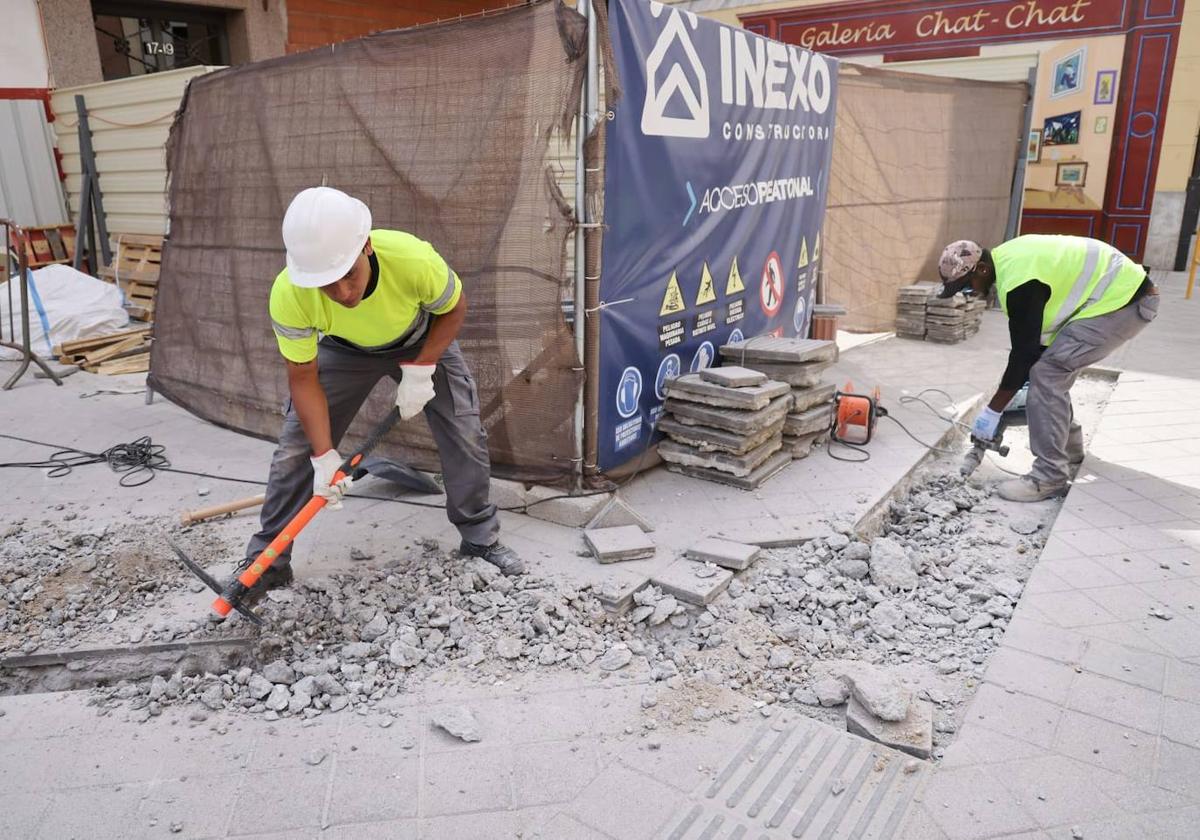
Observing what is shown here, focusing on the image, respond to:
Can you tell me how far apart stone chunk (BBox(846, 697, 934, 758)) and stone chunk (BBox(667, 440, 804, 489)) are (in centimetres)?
201

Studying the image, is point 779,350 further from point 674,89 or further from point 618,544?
point 618,544

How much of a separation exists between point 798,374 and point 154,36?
34.7 ft

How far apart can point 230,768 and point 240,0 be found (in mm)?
11541

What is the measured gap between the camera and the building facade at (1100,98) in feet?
38.5

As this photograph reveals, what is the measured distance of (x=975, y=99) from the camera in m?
10.0

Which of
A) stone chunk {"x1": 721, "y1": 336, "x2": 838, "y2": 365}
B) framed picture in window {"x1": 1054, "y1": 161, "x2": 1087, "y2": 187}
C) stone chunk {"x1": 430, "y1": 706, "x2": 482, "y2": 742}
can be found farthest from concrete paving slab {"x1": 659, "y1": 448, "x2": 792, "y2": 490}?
framed picture in window {"x1": 1054, "y1": 161, "x2": 1087, "y2": 187}

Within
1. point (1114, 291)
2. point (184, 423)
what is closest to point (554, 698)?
point (1114, 291)

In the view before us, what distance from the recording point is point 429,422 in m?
3.87

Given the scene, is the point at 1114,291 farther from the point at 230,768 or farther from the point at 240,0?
the point at 240,0

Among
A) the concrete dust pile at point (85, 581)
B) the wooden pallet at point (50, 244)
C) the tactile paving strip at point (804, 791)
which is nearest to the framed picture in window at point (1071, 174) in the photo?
the tactile paving strip at point (804, 791)

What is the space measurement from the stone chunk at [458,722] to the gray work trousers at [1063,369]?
12.4 feet

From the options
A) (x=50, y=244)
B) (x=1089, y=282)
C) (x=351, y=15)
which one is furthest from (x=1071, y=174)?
(x=50, y=244)

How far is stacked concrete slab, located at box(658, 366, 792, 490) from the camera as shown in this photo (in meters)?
4.75

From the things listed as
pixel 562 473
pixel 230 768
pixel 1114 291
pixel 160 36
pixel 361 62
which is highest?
pixel 160 36
